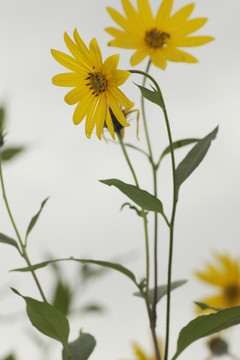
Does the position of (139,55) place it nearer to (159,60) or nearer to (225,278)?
(159,60)

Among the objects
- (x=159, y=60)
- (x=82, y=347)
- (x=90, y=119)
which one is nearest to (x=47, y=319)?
(x=82, y=347)

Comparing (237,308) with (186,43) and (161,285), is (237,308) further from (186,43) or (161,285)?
(186,43)

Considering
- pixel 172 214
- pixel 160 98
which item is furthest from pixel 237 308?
pixel 160 98

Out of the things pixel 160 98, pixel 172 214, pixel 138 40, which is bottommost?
pixel 172 214

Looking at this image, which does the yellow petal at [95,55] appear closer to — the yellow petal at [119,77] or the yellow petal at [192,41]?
the yellow petal at [119,77]

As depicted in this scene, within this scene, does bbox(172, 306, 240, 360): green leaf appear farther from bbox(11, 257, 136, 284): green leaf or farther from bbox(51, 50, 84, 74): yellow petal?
bbox(51, 50, 84, 74): yellow petal

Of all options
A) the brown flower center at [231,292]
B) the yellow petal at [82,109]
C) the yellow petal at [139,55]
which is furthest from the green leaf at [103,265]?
A: the brown flower center at [231,292]
